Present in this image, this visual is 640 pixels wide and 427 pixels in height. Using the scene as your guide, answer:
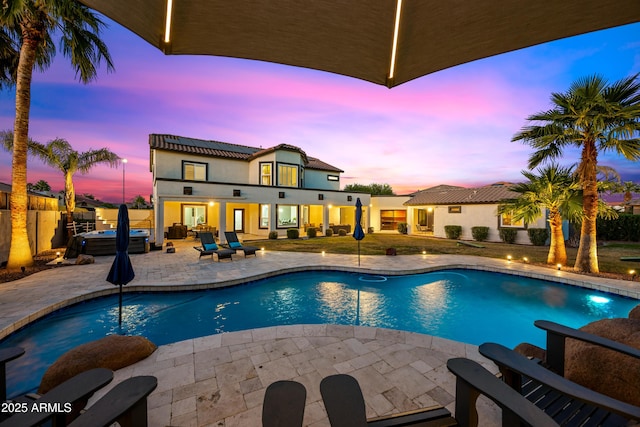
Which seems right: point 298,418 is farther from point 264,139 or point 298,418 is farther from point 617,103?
point 264,139

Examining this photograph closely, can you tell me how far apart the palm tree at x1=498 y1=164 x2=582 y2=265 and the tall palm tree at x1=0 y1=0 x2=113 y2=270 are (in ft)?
59.3

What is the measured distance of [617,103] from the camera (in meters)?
7.87

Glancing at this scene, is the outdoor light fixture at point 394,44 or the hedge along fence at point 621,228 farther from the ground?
the outdoor light fixture at point 394,44

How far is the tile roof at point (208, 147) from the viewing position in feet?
60.7

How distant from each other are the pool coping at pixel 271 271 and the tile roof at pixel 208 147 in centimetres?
911

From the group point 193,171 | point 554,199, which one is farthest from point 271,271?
point 193,171

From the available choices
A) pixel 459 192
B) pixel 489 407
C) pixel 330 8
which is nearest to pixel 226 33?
pixel 330 8

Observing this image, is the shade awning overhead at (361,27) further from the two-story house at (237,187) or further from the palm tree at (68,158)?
the palm tree at (68,158)

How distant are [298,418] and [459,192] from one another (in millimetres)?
25595

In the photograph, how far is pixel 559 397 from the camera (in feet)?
7.27

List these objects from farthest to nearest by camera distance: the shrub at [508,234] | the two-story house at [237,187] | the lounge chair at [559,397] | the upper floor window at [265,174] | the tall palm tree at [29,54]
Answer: the upper floor window at [265,174] < the shrub at [508,234] < the two-story house at [237,187] < the tall palm tree at [29,54] < the lounge chair at [559,397]

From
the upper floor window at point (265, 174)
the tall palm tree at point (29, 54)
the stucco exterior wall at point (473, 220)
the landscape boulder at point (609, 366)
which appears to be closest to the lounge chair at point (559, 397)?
the landscape boulder at point (609, 366)

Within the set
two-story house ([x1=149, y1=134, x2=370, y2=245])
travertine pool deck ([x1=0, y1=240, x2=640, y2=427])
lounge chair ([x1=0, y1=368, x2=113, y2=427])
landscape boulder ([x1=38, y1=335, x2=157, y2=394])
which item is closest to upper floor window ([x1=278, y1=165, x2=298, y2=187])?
two-story house ([x1=149, y1=134, x2=370, y2=245])

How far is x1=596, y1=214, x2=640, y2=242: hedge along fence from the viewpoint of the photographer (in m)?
18.4
